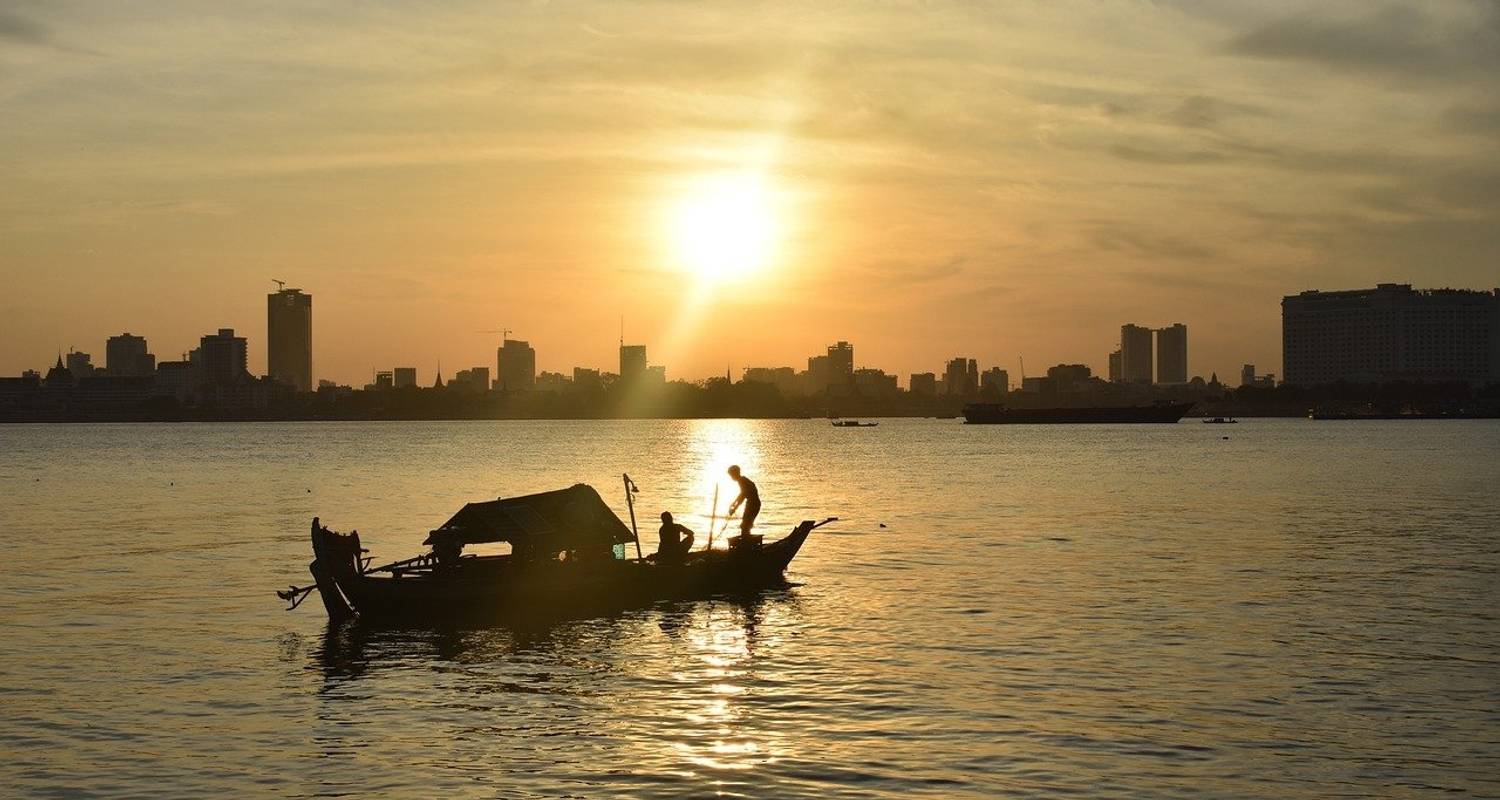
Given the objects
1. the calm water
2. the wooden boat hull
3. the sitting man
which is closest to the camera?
the calm water

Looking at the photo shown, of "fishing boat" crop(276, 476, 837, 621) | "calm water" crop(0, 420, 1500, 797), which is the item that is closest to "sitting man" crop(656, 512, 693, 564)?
"fishing boat" crop(276, 476, 837, 621)

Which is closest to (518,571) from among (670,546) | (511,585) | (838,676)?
(511,585)

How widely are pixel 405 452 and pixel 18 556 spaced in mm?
133047

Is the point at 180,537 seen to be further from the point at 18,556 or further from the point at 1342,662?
the point at 1342,662

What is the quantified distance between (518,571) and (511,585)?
59 cm

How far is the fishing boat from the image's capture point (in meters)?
35.4

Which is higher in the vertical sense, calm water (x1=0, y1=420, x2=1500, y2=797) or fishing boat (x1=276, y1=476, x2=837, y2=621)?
fishing boat (x1=276, y1=476, x2=837, y2=621)

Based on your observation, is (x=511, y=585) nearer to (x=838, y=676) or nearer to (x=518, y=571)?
(x=518, y=571)

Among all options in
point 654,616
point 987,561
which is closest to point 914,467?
point 987,561

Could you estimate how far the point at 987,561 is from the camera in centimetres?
4984

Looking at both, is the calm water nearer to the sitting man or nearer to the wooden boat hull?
the wooden boat hull

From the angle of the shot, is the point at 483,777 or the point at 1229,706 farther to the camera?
the point at 1229,706

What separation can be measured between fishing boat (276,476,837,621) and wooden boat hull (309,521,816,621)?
1.0 inches

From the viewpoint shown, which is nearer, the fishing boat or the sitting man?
the fishing boat
